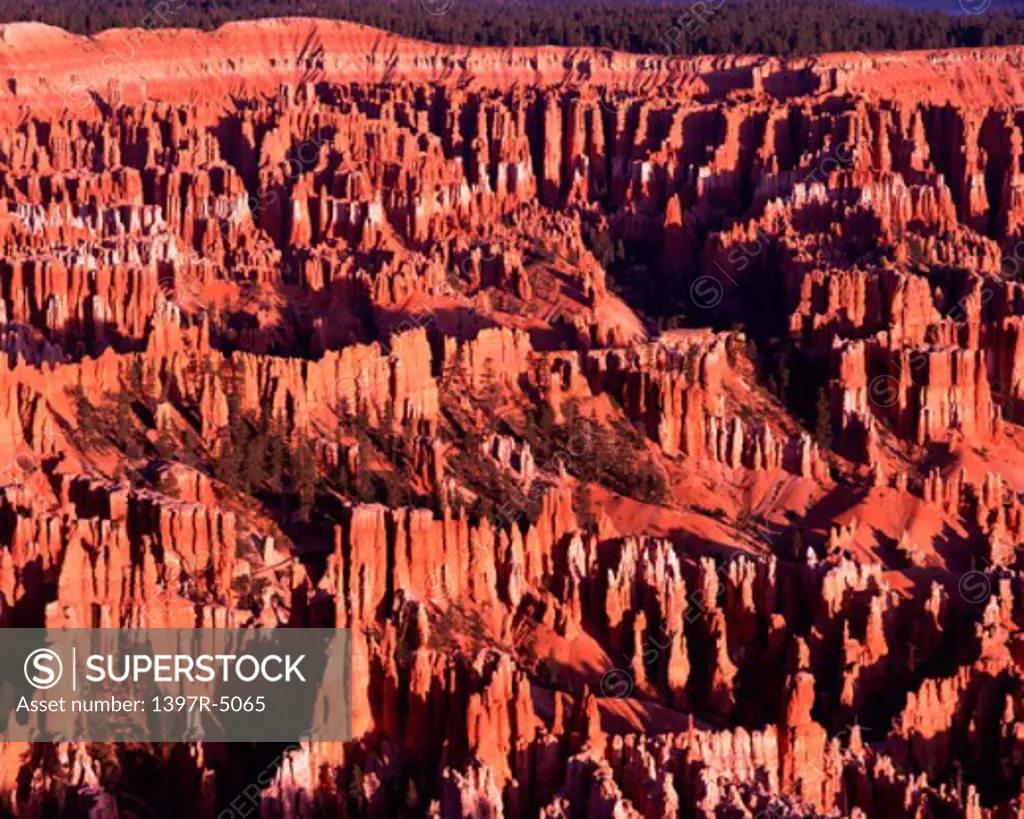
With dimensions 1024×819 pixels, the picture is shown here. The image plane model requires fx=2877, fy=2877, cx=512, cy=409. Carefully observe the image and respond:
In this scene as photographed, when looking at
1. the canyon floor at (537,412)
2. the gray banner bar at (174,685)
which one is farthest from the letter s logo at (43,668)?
the canyon floor at (537,412)

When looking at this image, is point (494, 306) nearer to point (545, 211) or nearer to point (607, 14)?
point (545, 211)

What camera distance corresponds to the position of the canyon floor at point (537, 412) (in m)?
50.9

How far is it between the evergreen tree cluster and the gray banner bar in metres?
79.5

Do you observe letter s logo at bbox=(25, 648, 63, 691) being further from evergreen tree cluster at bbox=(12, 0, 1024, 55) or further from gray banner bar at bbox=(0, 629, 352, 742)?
evergreen tree cluster at bbox=(12, 0, 1024, 55)

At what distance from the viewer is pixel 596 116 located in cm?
11488

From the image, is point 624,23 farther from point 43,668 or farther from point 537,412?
point 43,668

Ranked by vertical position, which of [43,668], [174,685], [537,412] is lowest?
[537,412]

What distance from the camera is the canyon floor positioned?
50875 mm

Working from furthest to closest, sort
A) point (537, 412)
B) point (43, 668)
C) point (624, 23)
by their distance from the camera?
1. point (624, 23)
2. point (537, 412)
3. point (43, 668)

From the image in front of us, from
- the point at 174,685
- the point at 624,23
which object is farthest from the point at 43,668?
the point at 624,23

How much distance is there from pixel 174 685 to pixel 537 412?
941 inches

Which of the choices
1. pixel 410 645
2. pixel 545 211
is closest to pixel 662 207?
pixel 545 211

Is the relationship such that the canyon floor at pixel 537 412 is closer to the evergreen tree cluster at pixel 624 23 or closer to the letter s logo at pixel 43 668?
the letter s logo at pixel 43 668

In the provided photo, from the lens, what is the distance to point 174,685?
172ft
